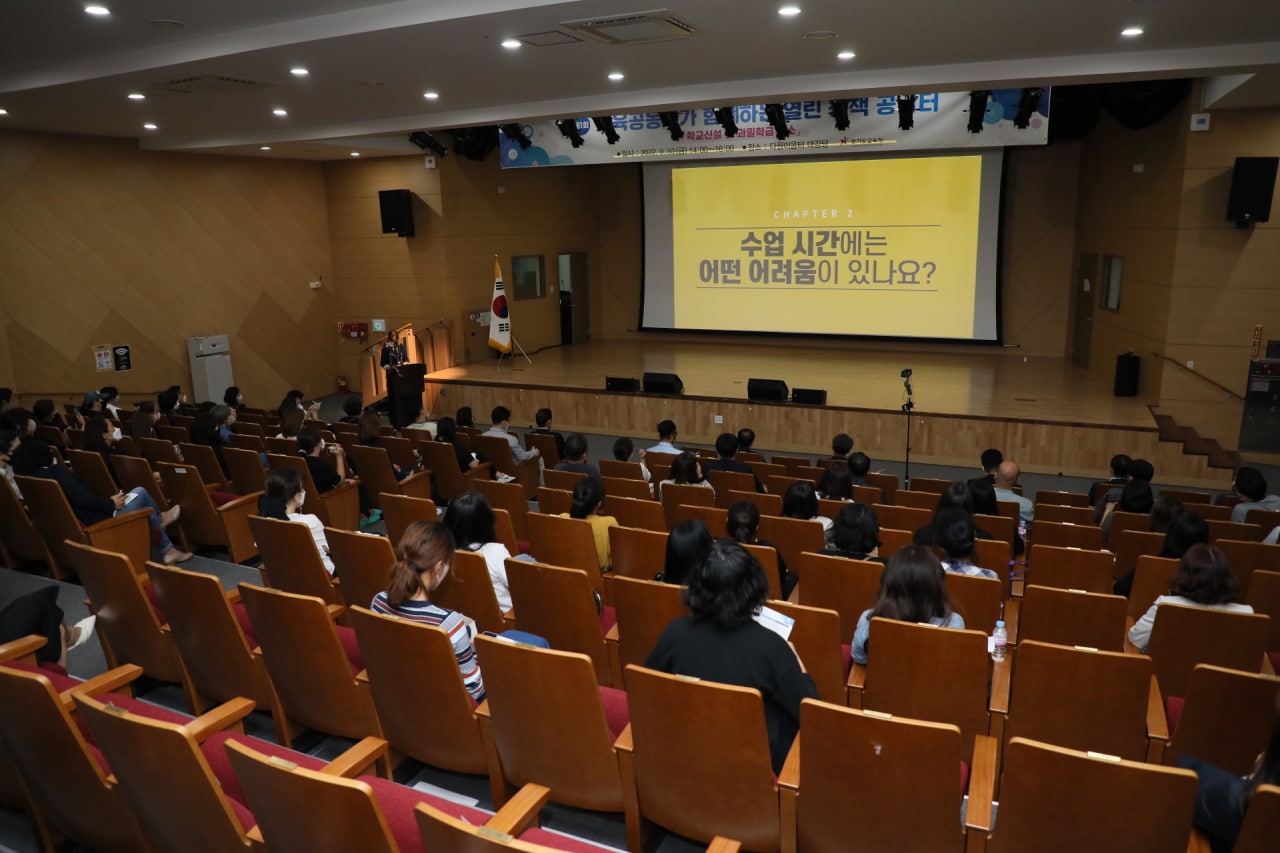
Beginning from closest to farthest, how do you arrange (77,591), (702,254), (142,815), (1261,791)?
(1261,791) < (142,815) < (77,591) < (702,254)

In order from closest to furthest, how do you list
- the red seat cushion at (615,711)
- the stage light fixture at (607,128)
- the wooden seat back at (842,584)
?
1. the red seat cushion at (615,711)
2. the wooden seat back at (842,584)
3. the stage light fixture at (607,128)

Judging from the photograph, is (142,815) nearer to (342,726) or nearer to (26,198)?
(342,726)

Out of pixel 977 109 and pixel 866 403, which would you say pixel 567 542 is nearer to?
pixel 866 403

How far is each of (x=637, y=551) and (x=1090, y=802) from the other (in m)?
2.69

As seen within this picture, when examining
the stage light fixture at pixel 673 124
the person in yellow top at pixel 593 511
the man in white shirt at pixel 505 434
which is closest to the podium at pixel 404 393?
the man in white shirt at pixel 505 434

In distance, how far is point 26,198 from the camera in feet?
35.1

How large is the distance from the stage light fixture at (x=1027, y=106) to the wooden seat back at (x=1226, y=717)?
875cm

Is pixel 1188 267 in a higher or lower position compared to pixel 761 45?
lower

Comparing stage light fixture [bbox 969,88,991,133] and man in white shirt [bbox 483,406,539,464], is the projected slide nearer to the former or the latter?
stage light fixture [bbox 969,88,991,133]

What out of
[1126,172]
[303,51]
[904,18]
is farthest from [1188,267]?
[303,51]

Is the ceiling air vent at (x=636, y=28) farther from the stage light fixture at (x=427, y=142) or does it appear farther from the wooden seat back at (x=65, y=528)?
the stage light fixture at (x=427, y=142)

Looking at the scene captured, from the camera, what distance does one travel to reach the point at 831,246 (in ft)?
47.9

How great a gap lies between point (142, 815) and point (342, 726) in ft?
2.55

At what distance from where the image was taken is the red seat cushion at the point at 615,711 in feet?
8.96
